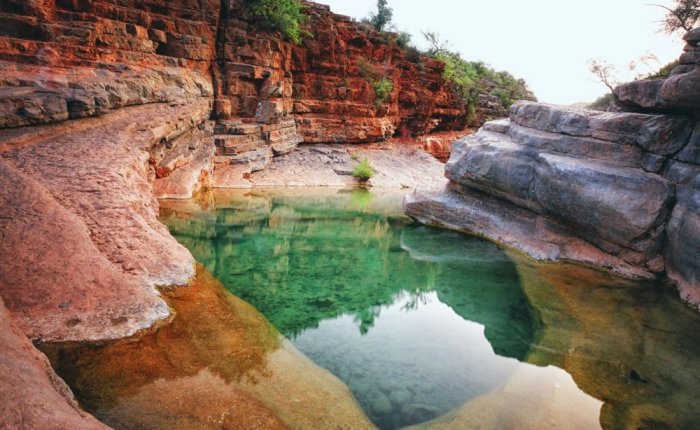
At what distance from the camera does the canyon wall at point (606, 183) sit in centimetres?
593

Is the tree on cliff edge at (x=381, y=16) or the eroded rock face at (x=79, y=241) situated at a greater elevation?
the tree on cliff edge at (x=381, y=16)

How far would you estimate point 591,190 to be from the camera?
6.63 m

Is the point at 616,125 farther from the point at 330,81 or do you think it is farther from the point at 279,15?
the point at 330,81

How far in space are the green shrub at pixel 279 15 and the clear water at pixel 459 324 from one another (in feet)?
29.4

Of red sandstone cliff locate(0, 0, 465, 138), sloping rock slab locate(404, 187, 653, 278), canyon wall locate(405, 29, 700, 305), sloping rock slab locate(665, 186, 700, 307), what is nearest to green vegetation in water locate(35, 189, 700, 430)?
sloping rock slab locate(665, 186, 700, 307)

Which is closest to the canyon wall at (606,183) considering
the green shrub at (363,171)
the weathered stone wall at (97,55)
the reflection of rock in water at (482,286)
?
the reflection of rock in water at (482,286)

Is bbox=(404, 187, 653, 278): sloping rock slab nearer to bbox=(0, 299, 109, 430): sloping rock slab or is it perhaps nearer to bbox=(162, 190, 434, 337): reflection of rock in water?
bbox=(162, 190, 434, 337): reflection of rock in water

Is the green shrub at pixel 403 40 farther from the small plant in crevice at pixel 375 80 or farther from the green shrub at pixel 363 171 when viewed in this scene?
the green shrub at pixel 363 171

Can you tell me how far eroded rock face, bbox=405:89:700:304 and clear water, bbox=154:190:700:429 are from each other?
51 centimetres

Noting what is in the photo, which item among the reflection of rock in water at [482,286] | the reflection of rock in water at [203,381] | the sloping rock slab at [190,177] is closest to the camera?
the reflection of rock in water at [203,381]

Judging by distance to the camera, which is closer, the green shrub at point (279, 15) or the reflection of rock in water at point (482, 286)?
the reflection of rock in water at point (482, 286)

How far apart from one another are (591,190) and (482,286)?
257 centimetres

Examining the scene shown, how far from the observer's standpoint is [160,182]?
31.7ft

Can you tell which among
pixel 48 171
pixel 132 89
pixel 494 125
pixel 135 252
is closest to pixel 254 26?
pixel 132 89
